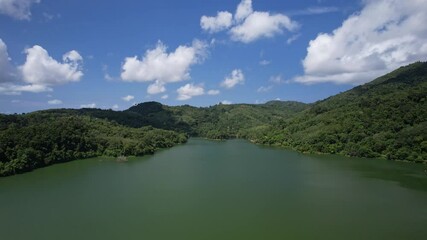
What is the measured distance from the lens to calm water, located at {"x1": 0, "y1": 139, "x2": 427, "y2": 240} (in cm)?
2545

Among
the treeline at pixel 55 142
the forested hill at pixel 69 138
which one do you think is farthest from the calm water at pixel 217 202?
the forested hill at pixel 69 138

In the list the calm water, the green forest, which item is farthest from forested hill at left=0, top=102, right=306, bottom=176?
the calm water

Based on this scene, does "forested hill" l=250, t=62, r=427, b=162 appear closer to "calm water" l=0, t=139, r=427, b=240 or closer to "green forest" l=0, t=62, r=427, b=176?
"green forest" l=0, t=62, r=427, b=176

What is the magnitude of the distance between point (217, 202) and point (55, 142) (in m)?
36.1

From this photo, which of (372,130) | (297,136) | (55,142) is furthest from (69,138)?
(372,130)

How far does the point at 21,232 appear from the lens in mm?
A: 25500

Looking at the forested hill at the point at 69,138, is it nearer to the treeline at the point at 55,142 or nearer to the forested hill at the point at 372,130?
the treeline at the point at 55,142

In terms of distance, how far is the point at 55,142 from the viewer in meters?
57.4

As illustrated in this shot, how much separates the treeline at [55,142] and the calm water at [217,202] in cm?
284

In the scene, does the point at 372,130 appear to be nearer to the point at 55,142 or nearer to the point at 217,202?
the point at 217,202

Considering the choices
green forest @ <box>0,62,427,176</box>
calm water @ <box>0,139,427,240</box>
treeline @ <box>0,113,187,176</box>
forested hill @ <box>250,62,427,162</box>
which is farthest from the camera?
forested hill @ <box>250,62,427,162</box>


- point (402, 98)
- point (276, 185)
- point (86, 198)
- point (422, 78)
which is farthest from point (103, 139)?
point (422, 78)

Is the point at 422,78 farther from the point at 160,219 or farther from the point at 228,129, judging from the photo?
the point at 160,219

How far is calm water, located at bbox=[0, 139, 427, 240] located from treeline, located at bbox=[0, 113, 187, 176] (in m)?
2.84
